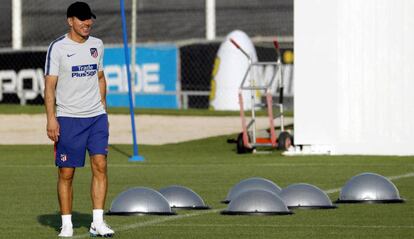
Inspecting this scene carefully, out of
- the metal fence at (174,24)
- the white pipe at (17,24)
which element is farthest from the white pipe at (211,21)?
the white pipe at (17,24)

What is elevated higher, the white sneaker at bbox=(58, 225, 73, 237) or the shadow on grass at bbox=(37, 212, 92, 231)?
the white sneaker at bbox=(58, 225, 73, 237)

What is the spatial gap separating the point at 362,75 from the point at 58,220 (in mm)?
13155

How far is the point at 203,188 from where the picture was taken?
1955cm

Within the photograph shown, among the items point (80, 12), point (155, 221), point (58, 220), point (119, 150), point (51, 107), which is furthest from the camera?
point (119, 150)

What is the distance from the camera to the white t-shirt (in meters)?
13.0

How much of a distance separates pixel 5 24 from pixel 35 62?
4.42m

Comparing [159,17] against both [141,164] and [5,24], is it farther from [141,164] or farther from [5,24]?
[141,164]

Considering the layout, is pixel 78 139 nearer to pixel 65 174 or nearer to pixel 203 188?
pixel 65 174

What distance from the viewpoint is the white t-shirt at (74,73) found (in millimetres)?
13008

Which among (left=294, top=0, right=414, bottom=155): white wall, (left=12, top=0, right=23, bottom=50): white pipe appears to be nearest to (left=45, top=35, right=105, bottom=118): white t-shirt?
(left=294, top=0, right=414, bottom=155): white wall

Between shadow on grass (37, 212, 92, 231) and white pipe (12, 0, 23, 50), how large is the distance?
2976 centimetres

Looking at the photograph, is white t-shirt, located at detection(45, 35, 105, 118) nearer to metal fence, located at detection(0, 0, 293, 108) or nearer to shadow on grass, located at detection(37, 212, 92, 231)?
shadow on grass, located at detection(37, 212, 92, 231)

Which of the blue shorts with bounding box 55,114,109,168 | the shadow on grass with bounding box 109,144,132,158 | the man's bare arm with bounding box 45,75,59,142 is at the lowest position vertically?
the shadow on grass with bounding box 109,144,132,158

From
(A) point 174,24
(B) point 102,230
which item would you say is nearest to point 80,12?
(B) point 102,230
